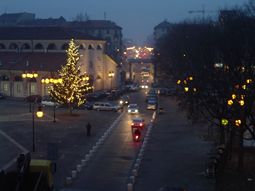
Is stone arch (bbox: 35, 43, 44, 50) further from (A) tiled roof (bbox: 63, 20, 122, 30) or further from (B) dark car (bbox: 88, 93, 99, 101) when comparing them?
(A) tiled roof (bbox: 63, 20, 122, 30)

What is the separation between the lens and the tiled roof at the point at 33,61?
57.3 meters

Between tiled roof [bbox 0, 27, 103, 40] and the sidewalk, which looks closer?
the sidewalk

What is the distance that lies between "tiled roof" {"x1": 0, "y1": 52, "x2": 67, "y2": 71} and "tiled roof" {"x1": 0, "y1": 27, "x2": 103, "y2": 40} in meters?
3.36

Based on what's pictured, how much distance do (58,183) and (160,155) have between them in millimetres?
8202

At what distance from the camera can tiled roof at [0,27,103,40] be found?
63097mm

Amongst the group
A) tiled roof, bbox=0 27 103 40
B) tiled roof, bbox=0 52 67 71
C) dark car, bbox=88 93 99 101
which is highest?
tiled roof, bbox=0 27 103 40

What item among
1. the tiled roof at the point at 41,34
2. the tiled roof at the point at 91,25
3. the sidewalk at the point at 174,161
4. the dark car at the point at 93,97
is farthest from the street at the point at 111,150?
the tiled roof at the point at 91,25

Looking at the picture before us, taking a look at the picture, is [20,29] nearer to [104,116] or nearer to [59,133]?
[104,116]

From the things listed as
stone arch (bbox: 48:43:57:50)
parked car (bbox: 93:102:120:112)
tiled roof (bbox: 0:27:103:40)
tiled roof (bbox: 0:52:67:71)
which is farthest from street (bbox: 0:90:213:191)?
tiled roof (bbox: 0:27:103:40)

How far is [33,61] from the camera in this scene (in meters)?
60.2

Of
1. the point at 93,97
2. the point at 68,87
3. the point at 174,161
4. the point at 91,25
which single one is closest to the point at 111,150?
the point at 174,161

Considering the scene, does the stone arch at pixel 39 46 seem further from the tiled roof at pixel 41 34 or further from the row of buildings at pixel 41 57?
the tiled roof at pixel 41 34

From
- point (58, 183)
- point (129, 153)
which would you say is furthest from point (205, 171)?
point (58, 183)

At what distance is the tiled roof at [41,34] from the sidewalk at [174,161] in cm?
3370
